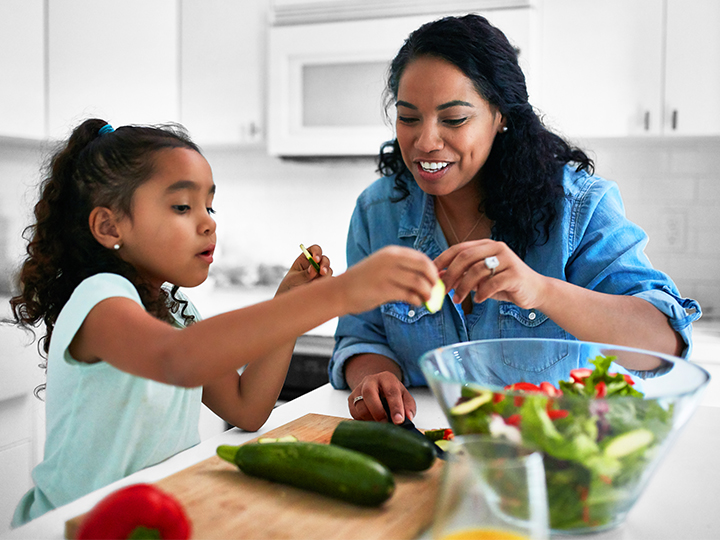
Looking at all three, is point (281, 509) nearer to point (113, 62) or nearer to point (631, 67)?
point (631, 67)

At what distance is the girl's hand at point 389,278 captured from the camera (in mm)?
779

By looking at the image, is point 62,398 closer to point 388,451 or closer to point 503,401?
point 388,451

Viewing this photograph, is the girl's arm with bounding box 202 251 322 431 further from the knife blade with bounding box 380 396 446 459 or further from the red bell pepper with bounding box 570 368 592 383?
the red bell pepper with bounding box 570 368 592 383

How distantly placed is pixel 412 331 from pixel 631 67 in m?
1.62

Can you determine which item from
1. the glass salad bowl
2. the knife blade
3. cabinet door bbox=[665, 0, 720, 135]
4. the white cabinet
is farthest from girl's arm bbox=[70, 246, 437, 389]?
cabinet door bbox=[665, 0, 720, 135]

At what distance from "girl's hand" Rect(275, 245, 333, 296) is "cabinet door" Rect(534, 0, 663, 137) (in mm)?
1546

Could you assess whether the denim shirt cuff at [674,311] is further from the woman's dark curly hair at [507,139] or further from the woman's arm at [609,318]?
the woman's dark curly hair at [507,139]

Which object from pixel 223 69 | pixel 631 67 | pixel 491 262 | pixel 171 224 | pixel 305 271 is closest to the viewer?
pixel 491 262

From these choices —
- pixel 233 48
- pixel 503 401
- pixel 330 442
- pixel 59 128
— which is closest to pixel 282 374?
pixel 330 442

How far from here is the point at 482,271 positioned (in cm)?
97

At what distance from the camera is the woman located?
45.6 inches

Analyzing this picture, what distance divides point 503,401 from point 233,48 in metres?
2.61

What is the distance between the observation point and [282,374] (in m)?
1.19

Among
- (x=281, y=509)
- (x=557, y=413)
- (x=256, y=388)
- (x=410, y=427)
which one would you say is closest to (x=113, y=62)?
(x=256, y=388)
